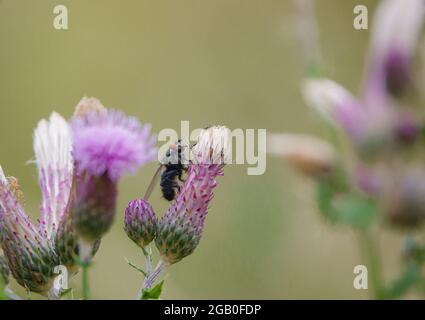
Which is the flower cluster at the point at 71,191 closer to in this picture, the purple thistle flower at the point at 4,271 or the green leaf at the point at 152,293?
the purple thistle flower at the point at 4,271

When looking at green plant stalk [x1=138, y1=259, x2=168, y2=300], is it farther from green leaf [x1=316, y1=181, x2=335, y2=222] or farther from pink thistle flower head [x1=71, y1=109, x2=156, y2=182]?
green leaf [x1=316, y1=181, x2=335, y2=222]

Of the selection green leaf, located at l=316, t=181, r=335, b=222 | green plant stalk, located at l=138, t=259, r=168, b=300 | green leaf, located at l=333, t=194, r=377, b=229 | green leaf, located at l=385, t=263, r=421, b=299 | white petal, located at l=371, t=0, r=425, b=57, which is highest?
white petal, located at l=371, t=0, r=425, b=57

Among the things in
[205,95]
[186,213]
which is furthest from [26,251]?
[205,95]

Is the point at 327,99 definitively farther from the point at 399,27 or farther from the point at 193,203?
the point at 193,203

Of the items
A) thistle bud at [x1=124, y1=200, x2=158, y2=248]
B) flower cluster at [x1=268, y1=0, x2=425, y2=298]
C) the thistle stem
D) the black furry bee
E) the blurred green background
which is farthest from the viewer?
the blurred green background

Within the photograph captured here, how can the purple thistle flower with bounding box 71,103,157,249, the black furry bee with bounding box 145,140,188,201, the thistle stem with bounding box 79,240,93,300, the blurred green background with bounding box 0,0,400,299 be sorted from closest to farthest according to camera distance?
the thistle stem with bounding box 79,240,93,300, the purple thistle flower with bounding box 71,103,157,249, the black furry bee with bounding box 145,140,188,201, the blurred green background with bounding box 0,0,400,299

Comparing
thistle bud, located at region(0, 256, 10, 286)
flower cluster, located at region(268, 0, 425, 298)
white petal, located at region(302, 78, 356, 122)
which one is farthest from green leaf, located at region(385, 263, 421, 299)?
thistle bud, located at region(0, 256, 10, 286)
